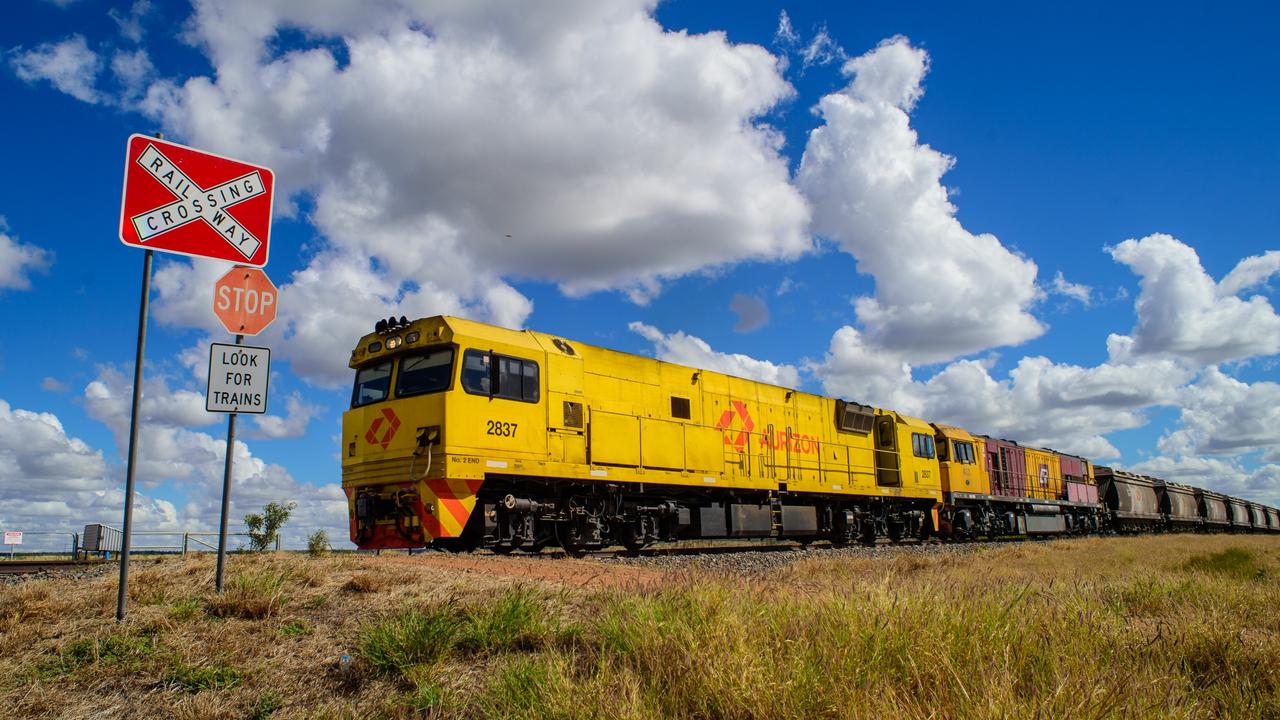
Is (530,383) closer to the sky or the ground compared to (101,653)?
closer to the sky

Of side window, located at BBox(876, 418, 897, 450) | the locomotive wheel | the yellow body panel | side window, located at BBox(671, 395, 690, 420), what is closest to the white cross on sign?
the locomotive wheel

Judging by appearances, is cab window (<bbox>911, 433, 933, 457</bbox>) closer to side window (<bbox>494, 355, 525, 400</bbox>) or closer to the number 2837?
side window (<bbox>494, 355, 525, 400</bbox>)

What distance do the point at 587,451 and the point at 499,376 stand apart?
2.42 metres

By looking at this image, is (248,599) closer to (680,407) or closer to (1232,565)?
(680,407)

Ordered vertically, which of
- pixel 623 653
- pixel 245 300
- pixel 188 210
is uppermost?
pixel 188 210

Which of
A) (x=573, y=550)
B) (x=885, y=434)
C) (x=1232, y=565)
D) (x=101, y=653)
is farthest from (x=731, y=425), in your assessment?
(x=101, y=653)

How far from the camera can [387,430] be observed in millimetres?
12758

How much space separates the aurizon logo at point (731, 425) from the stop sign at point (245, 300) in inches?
458

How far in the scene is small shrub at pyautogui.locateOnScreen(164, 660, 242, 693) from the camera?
4.91 metres

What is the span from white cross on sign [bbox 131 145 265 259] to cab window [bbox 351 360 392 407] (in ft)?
18.9

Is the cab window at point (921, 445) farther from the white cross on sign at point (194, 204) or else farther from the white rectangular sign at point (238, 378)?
the white cross on sign at point (194, 204)

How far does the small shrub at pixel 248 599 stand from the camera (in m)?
6.27

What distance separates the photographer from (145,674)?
5.10 metres

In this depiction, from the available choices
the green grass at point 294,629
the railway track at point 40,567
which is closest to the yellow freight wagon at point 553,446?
the railway track at point 40,567
